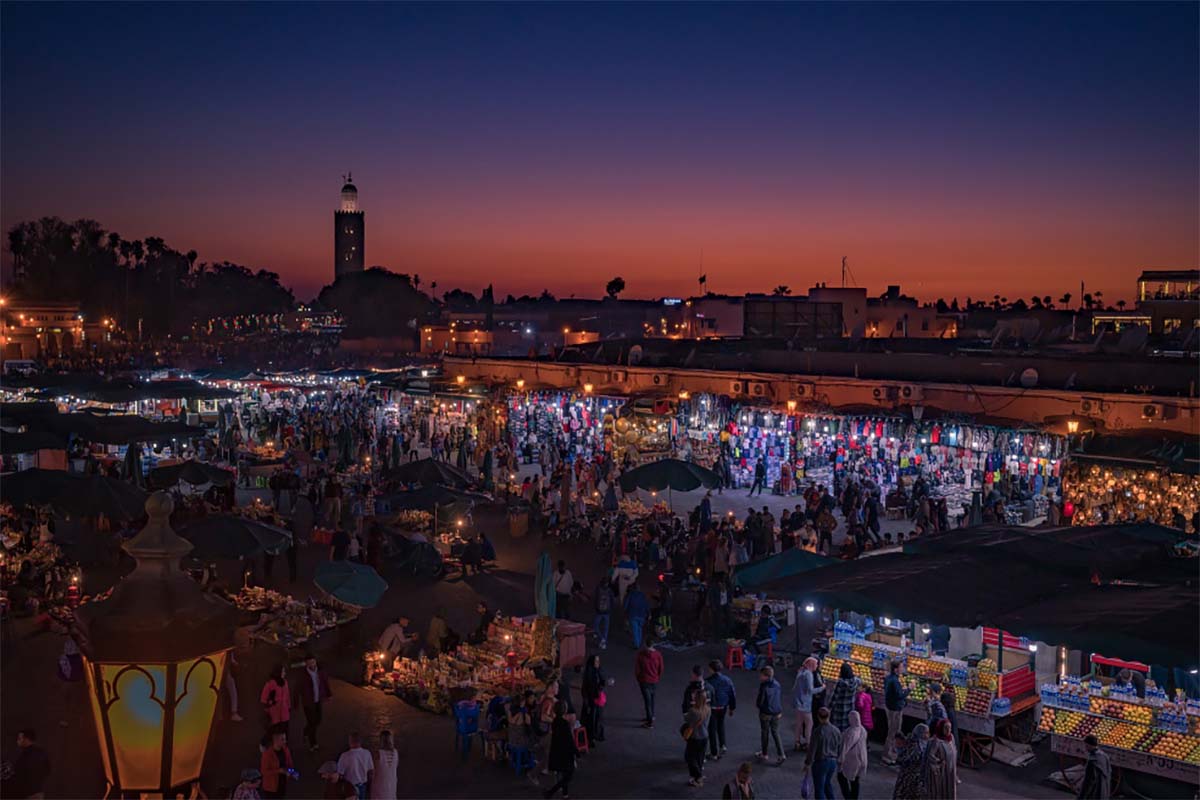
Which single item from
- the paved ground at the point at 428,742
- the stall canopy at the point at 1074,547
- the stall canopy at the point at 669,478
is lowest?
the paved ground at the point at 428,742

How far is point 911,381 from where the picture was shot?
24.6 m

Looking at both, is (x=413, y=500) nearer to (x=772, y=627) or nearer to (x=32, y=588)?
(x=32, y=588)

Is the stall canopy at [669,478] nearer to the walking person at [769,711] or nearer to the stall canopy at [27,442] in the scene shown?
the walking person at [769,711]

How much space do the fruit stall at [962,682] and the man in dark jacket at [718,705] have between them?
186cm

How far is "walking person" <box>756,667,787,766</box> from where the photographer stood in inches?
391

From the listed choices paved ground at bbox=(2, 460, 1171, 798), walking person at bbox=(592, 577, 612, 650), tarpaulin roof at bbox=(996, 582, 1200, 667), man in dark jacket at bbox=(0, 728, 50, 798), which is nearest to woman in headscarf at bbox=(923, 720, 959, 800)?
paved ground at bbox=(2, 460, 1171, 798)

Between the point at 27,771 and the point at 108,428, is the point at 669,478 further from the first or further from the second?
the point at 108,428

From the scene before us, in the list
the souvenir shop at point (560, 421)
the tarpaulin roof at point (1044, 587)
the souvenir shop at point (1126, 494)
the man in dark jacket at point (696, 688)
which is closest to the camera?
the tarpaulin roof at point (1044, 587)

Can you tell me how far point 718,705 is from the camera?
32.6ft

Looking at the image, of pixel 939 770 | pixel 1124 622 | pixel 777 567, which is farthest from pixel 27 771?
pixel 1124 622

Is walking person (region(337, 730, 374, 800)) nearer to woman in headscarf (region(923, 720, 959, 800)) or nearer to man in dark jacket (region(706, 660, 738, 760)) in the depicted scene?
man in dark jacket (region(706, 660, 738, 760))

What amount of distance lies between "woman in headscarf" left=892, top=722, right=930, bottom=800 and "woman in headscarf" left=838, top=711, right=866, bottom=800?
47 cm

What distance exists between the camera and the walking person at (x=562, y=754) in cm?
926

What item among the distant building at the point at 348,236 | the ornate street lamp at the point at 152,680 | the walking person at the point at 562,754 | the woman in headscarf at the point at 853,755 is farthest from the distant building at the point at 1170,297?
the distant building at the point at 348,236
